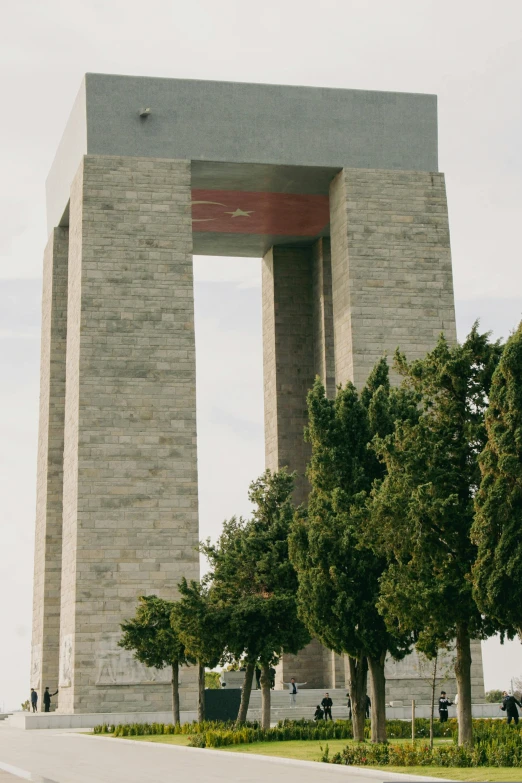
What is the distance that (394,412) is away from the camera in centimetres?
2075

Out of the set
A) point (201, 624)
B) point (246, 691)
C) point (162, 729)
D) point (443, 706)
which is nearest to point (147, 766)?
point (201, 624)

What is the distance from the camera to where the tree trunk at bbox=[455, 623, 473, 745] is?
57.3 ft

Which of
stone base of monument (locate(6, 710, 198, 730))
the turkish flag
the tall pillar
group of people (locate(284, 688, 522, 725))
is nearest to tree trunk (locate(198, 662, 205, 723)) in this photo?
group of people (locate(284, 688, 522, 725))

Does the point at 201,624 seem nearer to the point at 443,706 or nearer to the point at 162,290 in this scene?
the point at 443,706

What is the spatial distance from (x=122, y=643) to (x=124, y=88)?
647 inches

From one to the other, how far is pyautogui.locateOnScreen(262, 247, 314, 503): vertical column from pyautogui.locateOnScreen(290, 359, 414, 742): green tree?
19.0 metres

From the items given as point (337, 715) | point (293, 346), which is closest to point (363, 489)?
point (337, 715)

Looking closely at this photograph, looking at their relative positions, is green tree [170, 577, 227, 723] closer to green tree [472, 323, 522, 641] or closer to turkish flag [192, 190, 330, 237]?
green tree [472, 323, 522, 641]

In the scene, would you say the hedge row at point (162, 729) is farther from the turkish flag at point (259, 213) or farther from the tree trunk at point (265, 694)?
the turkish flag at point (259, 213)

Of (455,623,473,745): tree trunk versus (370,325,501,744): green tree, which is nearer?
(455,623,473,745): tree trunk

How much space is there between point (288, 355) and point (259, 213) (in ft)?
17.0

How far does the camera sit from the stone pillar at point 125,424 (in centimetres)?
3108

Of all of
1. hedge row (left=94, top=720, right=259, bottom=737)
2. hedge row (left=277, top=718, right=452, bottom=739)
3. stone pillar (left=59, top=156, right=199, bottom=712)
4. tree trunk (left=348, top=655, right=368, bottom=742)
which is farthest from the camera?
stone pillar (left=59, top=156, right=199, bottom=712)

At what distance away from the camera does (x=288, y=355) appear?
136ft
